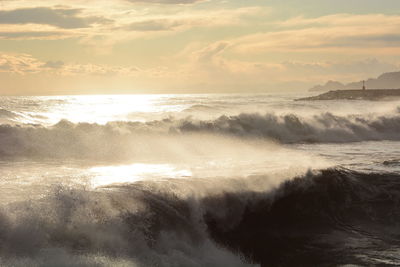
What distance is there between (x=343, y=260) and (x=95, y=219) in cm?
463

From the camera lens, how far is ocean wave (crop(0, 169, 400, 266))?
8.79 metres

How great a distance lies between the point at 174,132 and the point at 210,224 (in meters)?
17.5

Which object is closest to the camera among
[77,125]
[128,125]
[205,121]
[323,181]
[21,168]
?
[323,181]

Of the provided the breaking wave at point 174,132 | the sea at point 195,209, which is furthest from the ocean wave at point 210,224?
the breaking wave at point 174,132

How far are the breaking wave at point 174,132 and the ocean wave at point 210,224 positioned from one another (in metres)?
11.0

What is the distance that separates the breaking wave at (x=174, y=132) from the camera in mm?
22969

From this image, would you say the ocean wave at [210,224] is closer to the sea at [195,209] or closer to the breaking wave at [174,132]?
the sea at [195,209]

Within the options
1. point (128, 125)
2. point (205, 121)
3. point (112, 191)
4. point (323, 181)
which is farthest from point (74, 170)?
point (205, 121)

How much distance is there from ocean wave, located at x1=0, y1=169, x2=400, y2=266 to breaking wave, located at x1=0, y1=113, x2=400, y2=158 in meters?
11.0

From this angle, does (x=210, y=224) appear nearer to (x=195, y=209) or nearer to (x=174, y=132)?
(x=195, y=209)

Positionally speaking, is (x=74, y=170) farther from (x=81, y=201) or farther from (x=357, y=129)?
(x=357, y=129)

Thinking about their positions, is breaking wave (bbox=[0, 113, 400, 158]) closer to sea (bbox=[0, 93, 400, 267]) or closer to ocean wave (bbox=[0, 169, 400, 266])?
sea (bbox=[0, 93, 400, 267])

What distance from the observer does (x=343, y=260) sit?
32.4 feet

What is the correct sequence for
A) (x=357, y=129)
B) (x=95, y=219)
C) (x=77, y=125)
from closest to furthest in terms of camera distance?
(x=95, y=219), (x=77, y=125), (x=357, y=129)
